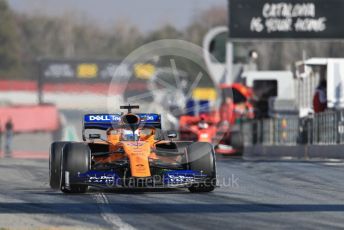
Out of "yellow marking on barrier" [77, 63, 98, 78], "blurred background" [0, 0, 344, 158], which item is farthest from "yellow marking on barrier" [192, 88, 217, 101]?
"yellow marking on barrier" [77, 63, 98, 78]

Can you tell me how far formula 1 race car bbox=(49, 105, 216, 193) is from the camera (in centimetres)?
1378

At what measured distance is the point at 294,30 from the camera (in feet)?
107

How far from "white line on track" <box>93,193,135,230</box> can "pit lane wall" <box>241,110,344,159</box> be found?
40.4 feet

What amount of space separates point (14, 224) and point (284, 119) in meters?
20.1

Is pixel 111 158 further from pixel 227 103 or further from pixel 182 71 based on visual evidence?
pixel 227 103

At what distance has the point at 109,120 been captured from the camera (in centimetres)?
1549

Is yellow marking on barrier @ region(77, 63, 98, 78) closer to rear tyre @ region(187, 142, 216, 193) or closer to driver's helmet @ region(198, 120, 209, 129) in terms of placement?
driver's helmet @ region(198, 120, 209, 129)

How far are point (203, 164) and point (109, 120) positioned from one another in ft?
6.38

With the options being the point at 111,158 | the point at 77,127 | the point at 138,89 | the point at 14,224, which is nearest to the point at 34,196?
the point at 111,158

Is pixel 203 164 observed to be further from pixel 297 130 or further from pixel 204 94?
pixel 204 94

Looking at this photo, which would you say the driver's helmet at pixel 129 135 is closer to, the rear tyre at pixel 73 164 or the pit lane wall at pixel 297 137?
the rear tyre at pixel 73 164

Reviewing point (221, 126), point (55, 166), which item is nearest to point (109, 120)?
point (55, 166)

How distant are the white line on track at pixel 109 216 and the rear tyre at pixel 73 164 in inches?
22.8

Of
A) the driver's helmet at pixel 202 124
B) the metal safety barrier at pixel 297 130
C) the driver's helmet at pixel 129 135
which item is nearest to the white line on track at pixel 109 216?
the driver's helmet at pixel 129 135
